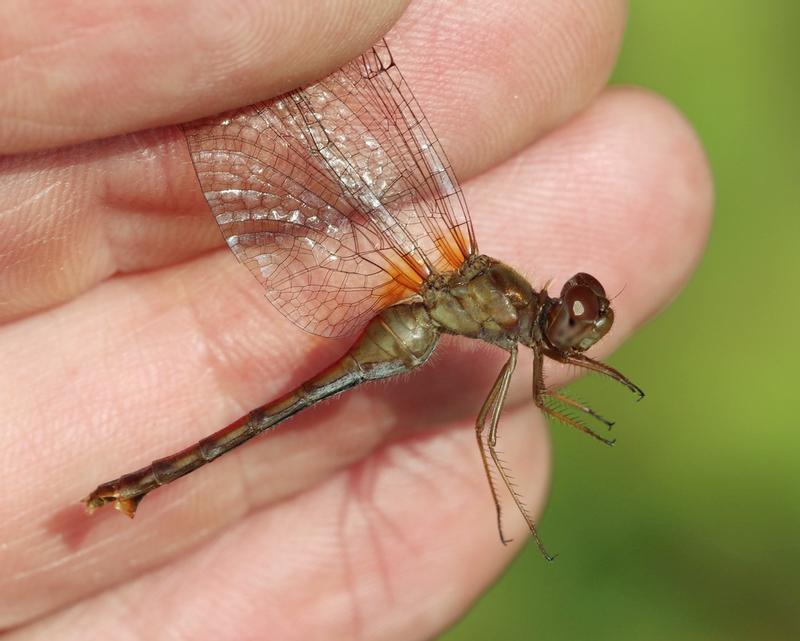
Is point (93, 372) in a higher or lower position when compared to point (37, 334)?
lower

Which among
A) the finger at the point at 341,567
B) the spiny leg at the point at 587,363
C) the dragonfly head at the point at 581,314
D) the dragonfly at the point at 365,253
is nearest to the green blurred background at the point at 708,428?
the finger at the point at 341,567

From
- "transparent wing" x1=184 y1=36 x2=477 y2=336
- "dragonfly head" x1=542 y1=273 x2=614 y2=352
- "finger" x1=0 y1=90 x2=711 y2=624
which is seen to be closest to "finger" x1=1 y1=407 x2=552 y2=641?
"finger" x1=0 y1=90 x2=711 y2=624

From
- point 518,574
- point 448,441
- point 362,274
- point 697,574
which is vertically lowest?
point 697,574

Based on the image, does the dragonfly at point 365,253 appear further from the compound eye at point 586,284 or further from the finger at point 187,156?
the finger at point 187,156

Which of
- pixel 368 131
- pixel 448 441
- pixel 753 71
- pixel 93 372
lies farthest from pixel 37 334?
pixel 753 71

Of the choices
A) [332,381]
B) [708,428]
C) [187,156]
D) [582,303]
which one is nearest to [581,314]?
[582,303]

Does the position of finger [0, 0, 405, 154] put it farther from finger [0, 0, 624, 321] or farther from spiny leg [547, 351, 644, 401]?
spiny leg [547, 351, 644, 401]

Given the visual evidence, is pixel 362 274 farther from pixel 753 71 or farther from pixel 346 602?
pixel 753 71
